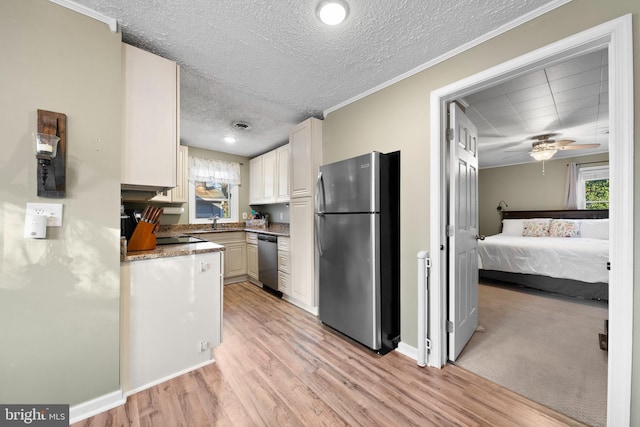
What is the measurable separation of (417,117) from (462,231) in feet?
3.38

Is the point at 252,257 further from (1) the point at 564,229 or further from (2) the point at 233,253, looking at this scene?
(1) the point at 564,229

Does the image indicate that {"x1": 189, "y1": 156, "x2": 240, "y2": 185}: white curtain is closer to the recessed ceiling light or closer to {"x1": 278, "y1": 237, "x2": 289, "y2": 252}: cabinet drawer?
{"x1": 278, "y1": 237, "x2": 289, "y2": 252}: cabinet drawer

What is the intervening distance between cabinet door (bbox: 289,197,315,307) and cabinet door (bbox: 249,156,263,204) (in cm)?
154

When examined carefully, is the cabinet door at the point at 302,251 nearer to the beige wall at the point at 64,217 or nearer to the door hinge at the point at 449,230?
the door hinge at the point at 449,230

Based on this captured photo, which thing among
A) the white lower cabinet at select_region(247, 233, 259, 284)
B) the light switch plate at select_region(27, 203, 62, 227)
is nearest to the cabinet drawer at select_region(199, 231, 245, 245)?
the white lower cabinet at select_region(247, 233, 259, 284)

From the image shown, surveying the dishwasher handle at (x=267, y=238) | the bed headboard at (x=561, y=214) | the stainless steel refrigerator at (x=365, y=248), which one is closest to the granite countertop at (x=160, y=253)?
the stainless steel refrigerator at (x=365, y=248)

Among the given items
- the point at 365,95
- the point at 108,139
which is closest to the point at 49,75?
the point at 108,139

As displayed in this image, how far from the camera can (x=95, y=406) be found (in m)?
1.42

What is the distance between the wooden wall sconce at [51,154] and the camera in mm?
1232

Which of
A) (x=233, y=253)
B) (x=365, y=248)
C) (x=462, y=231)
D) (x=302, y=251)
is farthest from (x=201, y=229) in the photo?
(x=462, y=231)

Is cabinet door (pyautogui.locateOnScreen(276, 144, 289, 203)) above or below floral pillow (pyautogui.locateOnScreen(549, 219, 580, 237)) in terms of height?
above

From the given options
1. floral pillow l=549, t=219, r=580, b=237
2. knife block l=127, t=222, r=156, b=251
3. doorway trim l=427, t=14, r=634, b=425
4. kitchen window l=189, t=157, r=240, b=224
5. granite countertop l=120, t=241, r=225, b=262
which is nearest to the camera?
doorway trim l=427, t=14, r=634, b=425

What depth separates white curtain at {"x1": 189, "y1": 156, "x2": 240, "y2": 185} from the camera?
399 centimetres

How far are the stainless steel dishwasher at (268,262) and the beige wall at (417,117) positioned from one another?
5.13 feet
